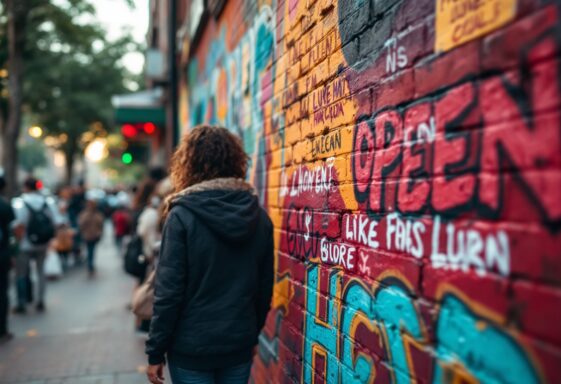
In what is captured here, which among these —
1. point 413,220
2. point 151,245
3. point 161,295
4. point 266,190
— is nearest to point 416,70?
point 413,220

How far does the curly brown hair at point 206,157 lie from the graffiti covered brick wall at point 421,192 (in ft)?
1.28

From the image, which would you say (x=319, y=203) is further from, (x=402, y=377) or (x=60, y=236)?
(x=60, y=236)

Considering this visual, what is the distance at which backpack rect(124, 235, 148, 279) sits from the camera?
488cm

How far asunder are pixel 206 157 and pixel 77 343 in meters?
4.04

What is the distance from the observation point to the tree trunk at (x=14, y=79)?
1259 cm

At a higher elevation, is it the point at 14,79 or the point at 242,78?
the point at 14,79

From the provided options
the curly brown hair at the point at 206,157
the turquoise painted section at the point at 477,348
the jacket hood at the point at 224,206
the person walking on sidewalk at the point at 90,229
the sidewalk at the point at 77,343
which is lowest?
the sidewalk at the point at 77,343

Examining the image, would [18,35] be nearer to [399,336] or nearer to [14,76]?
[14,76]

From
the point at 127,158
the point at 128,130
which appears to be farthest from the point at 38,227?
the point at 128,130

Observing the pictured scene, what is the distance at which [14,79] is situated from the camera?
12984 mm

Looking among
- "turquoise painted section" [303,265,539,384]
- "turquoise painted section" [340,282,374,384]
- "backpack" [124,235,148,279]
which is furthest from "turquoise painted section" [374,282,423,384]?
"backpack" [124,235,148,279]

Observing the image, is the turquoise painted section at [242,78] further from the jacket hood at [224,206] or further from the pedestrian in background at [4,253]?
the pedestrian in background at [4,253]

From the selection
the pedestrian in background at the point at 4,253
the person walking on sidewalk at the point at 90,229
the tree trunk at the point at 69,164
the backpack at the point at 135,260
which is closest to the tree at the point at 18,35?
the person walking on sidewalk at the point at 90,229

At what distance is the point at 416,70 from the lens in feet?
5.38
